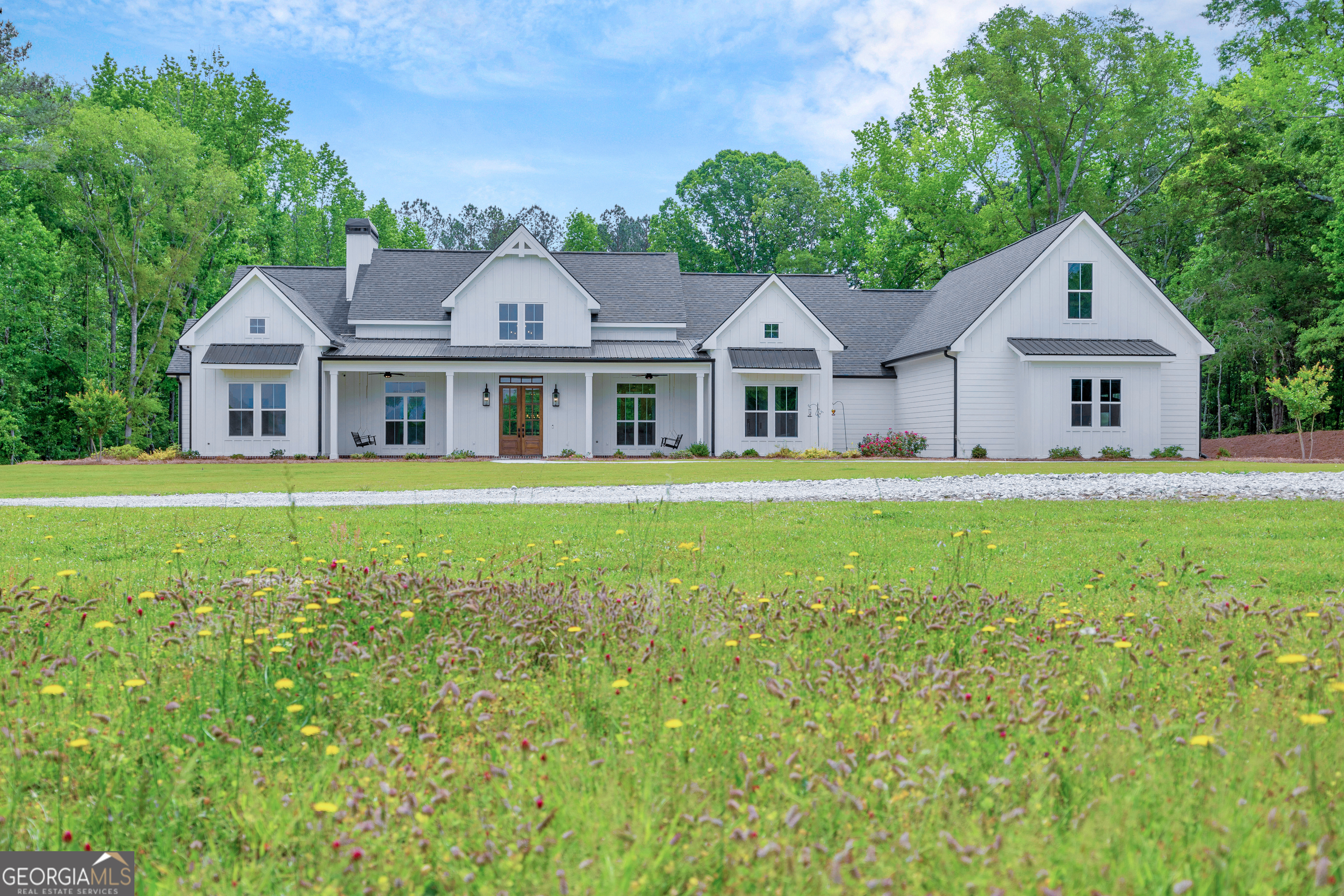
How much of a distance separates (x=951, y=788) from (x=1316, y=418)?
126ft

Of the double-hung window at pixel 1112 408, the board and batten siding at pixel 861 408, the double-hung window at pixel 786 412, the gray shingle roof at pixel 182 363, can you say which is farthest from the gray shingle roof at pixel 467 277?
the double-hung window at pixel 1112 408

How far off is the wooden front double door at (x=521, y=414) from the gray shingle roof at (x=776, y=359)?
6461 millimetres

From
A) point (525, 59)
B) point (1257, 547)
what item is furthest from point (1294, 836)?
point (525, 59)

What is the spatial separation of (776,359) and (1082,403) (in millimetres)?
9185

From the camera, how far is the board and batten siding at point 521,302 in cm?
2741

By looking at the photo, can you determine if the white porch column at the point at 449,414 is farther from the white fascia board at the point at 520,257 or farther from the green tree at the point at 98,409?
the green tree at the point at 98,409

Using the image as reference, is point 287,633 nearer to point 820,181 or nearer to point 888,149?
point 888,149

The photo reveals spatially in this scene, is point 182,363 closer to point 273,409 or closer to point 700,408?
point 273,409

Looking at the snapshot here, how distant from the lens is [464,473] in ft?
58.7

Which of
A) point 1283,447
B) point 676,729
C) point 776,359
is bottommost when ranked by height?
point 676,729

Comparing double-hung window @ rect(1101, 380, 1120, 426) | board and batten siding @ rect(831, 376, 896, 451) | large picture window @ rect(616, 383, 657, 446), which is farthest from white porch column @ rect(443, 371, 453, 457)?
double-hung window @ rect(1101, 380, 1120, 426)

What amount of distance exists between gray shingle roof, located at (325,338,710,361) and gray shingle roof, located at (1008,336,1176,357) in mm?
9589

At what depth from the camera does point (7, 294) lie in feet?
102

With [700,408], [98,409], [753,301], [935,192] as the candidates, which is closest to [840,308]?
[753,301]
